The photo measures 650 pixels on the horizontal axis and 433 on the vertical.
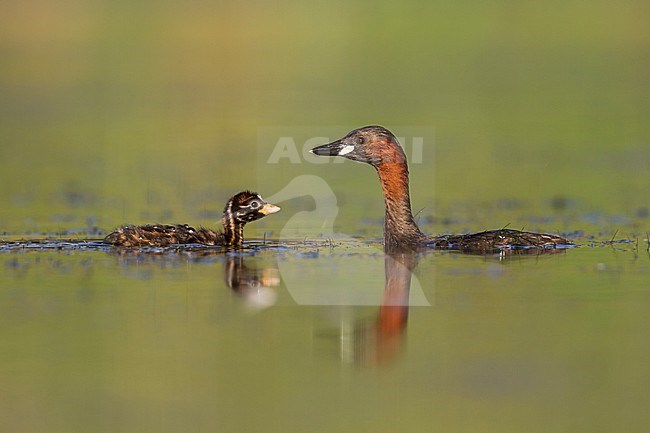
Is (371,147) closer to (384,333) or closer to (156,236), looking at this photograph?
(156,236)

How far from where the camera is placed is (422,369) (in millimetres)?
6555

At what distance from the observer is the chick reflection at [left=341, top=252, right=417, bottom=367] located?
6922mm

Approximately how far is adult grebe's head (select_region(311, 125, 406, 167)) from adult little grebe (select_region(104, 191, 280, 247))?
0.87 metres

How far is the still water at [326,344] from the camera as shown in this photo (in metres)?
5.93

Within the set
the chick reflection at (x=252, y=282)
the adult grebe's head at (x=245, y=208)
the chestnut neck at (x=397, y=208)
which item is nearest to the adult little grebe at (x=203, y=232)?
the adult grebe's head at (x=245, y=208)

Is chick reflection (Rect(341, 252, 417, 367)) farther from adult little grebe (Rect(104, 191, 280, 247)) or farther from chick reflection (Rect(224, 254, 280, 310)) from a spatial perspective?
adult little grebe (Rect(104, 191, 280, 247))

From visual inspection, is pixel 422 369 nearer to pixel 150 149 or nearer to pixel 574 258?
pixel 574 258

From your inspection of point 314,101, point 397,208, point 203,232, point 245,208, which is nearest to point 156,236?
point 203,232

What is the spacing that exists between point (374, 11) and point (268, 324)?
883 inches

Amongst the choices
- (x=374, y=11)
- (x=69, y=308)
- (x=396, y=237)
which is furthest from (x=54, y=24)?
(x=69, y=308)

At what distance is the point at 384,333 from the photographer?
7340 mm

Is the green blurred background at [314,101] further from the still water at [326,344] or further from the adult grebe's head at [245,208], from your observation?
the still water at [326,344]

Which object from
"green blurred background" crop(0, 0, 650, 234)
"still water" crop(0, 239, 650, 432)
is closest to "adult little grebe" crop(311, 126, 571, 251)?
"still water" crop(0, 239, 650, 432)

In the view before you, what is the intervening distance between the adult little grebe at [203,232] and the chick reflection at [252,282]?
725 millimetres
